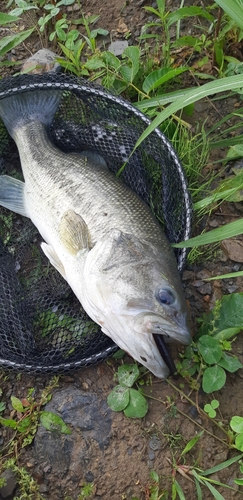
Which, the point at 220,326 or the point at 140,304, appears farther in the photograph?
the point at 220,326

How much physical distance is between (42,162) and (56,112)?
0.47m

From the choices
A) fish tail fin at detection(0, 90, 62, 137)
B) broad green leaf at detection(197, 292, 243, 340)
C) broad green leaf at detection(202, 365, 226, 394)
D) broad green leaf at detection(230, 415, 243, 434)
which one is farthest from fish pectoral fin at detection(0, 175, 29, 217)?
broad green leaf at detection(230, 415, 243, 434)

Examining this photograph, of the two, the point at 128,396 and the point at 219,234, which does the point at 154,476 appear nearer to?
the point at 128,396

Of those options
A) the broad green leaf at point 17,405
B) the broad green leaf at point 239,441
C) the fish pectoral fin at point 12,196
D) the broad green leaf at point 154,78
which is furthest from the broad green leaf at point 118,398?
the broad green leaf at point 154,78

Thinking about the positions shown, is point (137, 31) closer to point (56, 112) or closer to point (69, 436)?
point (56, 112)

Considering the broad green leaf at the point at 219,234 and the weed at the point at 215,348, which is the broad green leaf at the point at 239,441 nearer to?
the weed at the point at 215,348

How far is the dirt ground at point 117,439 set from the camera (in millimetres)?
2680

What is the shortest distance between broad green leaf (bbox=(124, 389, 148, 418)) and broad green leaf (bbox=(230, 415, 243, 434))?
0.46 meters

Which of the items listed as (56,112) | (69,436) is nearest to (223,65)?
(56,112)

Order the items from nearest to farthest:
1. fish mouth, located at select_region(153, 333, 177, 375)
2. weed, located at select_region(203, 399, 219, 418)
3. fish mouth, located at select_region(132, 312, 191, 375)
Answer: fish mouth, located at select_region(132, 312, 191, 375), fish mouth, located at select_region(153, 333, 177, 375), weed, located at select_region(203, 399, 219, 418)

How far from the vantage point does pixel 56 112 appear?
3.46 meters

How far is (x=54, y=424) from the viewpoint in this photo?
2.80 meters

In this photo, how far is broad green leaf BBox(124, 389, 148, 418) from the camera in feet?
9.12

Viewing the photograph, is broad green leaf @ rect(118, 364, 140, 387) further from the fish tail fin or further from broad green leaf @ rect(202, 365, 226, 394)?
the fish tail fin
